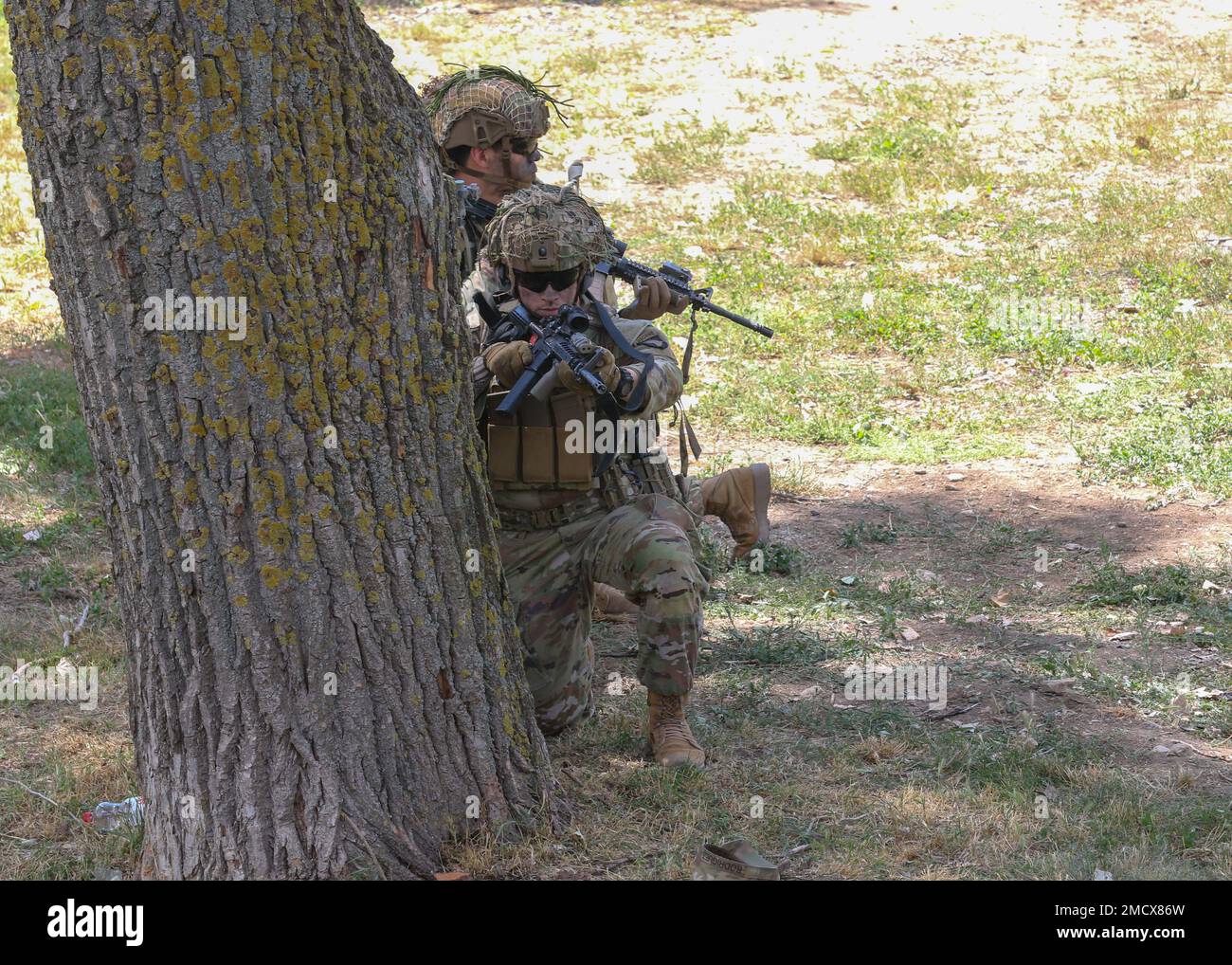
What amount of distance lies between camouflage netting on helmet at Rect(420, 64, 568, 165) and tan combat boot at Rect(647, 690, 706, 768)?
2.66m

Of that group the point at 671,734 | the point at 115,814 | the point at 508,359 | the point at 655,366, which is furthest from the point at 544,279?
the point at 115,814

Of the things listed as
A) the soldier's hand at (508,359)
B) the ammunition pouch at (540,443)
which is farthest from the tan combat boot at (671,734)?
the soldier's hand at (508,359)

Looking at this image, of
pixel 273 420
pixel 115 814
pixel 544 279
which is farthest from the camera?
pixel 544 279

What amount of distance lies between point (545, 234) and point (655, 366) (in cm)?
58

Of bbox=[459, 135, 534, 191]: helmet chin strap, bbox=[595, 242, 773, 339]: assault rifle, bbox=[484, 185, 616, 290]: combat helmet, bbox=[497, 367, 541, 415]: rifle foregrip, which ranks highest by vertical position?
bbox=[459, 135, 534, 191]: helmet chin strap

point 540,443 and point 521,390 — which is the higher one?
point 521,390

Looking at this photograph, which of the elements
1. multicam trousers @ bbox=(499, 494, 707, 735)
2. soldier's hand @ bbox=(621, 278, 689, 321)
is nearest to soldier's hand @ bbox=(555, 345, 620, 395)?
multicam trousers @ bbox=(499, 494, 707, 735)

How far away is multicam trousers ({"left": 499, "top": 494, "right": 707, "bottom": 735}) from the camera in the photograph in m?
4.38

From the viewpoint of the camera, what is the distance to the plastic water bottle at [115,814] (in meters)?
3.88

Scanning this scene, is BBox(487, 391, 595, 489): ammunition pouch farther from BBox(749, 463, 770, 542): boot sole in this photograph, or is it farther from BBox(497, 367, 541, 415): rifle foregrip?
BBox(749, 463, 770, 542): boot sole

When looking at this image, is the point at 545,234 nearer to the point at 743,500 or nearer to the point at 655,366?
the point at 655,366

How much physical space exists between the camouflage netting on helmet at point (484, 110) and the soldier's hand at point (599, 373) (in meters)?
1.82

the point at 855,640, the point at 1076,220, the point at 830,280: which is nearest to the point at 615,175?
the point at 830,280

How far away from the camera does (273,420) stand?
3.14m
